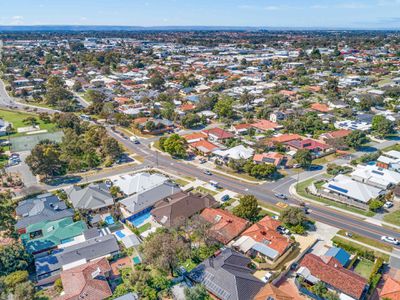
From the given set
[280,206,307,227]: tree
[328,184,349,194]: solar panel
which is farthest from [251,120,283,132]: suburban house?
[280,206,307,227]: tree

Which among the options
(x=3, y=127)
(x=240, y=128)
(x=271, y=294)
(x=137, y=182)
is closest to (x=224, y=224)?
(x=271, y=294)

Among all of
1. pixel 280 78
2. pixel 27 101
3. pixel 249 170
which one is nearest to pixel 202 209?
pixel 249 170

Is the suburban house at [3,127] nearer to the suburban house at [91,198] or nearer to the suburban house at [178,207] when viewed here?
the suburban house at [91,198]

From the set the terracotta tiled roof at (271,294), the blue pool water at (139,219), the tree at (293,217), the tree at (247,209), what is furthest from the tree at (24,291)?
the tree at (293,217)

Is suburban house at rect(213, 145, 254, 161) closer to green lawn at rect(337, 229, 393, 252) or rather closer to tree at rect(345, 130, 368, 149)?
tree at rect(345, 130, 368, 149)

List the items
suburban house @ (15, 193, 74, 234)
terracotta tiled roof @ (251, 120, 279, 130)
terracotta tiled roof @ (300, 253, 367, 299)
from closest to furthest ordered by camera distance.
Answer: terracotta tiled roof @ (300, 253, 367, 299) → suburban house @ (15, 193, 74, 234) → terracotta tiled roof @ (251, 120, 279, 130)

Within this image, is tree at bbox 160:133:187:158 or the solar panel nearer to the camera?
the solar panel

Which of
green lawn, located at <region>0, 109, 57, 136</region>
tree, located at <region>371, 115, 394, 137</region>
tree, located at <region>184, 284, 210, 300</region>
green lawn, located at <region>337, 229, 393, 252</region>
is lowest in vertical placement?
green lawn, located at <region>337, 229, 393, 252</region>

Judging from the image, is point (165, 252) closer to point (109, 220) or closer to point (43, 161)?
point (109, 220)
